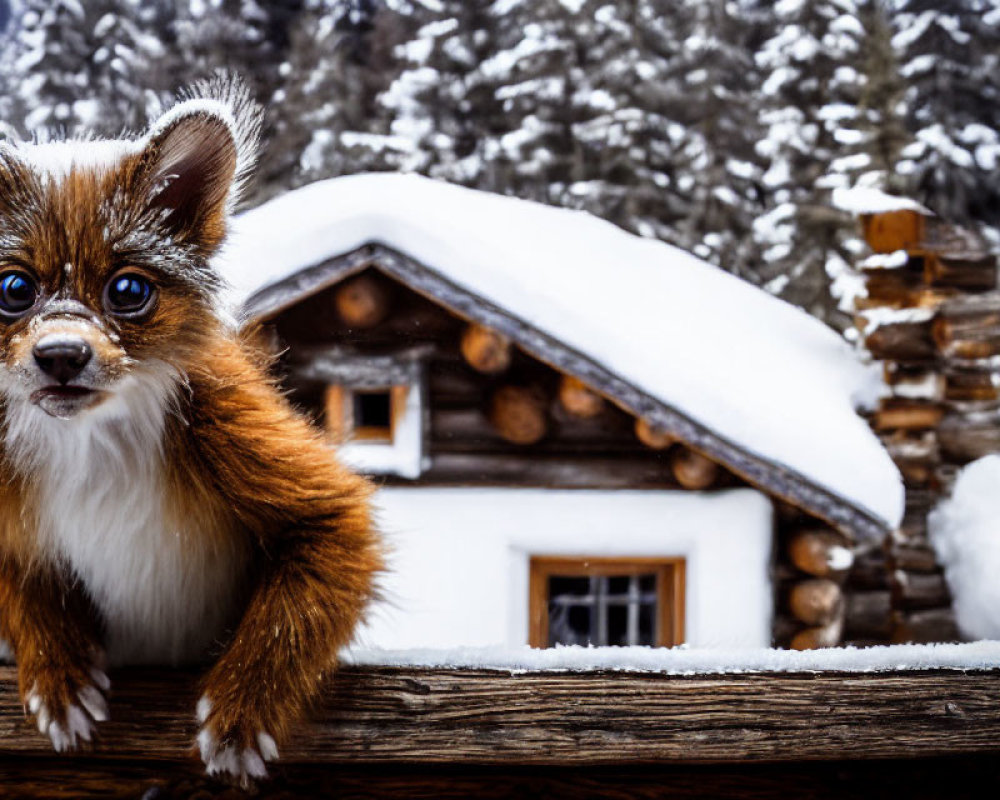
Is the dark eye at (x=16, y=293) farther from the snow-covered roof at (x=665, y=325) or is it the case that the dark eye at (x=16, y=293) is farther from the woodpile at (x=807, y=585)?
the woodpile at (x=807, y=585)

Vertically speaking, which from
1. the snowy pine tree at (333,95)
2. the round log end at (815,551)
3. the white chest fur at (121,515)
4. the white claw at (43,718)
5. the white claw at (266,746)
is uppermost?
the snowy pine tree at (333,95)

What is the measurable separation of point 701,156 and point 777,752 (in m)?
Result: 0.72

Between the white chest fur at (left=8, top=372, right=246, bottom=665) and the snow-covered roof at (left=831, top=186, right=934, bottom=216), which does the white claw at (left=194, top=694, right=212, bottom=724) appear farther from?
the snow-covered roof at (left=831, top=186, right=934, bottom=216)

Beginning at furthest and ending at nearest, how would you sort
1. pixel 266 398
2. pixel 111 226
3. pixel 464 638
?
pixel 464 638
pixel 266 398
pixel 111 226

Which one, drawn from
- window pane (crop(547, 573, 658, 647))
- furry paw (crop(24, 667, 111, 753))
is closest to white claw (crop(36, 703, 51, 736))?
furry paw (crop(24, 667, 111, 753))

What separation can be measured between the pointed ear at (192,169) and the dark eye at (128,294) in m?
0.05

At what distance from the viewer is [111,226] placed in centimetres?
58

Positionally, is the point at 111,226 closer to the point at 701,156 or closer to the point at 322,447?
the point at 322,447

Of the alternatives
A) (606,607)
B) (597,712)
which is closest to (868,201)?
(606,607)

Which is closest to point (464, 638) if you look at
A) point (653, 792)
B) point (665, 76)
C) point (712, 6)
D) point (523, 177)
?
point (653, 792)

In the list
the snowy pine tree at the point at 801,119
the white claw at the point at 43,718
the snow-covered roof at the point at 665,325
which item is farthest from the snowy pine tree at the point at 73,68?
the snowy pine tree at the point at 801,119

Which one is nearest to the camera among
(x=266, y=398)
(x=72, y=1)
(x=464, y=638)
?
(x=266, y=398)

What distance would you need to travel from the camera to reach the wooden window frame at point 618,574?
1346mm

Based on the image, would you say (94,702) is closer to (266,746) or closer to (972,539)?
(266,746)
